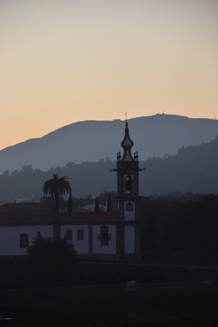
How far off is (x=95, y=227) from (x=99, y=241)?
31.6 inches

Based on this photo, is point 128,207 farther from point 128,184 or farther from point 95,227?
point 95,227

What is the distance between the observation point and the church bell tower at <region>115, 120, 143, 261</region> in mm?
67750

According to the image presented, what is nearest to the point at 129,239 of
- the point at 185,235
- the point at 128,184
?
the point at 128,184

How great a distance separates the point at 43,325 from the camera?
1731 inches

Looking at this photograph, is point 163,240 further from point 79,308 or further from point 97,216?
point 79,308

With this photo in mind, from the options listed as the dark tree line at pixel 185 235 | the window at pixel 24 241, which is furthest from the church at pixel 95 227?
the dark tree line at pixel 185 235

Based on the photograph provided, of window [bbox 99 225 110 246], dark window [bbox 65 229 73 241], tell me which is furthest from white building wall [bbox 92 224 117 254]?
dark window [bbox 65 229 73 241]

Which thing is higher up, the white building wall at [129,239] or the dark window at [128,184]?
the dark window at [128,184]

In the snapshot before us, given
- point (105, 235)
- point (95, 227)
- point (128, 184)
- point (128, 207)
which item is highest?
point (128, 184)

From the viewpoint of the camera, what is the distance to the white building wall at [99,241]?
6838 cm

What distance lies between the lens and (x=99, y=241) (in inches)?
2699

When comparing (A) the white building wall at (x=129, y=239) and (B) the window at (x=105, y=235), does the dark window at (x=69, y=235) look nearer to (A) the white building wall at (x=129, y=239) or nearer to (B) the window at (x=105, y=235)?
(B) the window at (x=105, y=235)

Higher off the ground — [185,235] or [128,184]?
[128,184]

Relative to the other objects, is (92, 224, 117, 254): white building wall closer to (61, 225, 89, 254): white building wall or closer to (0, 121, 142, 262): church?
(0, 121, 142, 262): church
